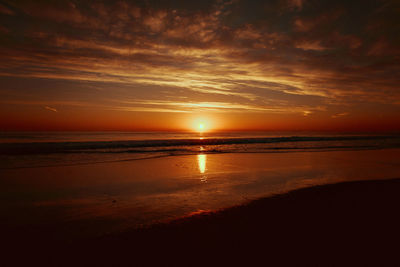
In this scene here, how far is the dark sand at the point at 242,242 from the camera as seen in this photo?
403cm

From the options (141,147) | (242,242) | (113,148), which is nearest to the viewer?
(242,242)

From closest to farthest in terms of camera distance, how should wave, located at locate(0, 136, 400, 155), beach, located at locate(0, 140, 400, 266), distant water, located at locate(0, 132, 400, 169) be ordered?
beach, located at locate(0, 140, 400, 266)
distant water, located at locate(0, 132, 400, 169)
wave, located at locate(0, 136, 400, 155)

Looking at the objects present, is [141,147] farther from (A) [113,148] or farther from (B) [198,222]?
(B) [198,222]

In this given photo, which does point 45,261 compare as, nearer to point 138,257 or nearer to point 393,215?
point 138,257

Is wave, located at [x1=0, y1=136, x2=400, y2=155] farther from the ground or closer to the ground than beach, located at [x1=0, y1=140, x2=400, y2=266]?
farther from the ground

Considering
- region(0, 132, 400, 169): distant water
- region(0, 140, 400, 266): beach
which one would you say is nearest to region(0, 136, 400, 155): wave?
region(0, 132, 400, 169): distant water

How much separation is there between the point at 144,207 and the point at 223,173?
19.6 feet

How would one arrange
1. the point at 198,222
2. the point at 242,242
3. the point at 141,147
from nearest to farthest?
1. the point at 242,242
2. the point at 198,222
3. the point at 141,147

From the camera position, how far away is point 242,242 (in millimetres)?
4621

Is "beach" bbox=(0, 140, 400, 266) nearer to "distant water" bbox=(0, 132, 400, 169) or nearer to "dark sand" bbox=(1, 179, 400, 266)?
"dark sand" bbox=(1, 179, 400, 266)

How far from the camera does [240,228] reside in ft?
17.2

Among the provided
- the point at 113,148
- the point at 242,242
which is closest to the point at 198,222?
the point at 242,242

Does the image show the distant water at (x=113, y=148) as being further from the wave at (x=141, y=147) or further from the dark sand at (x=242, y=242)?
the dark sand at (x=242, y=242)

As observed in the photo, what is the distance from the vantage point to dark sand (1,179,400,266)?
13.2 ft
